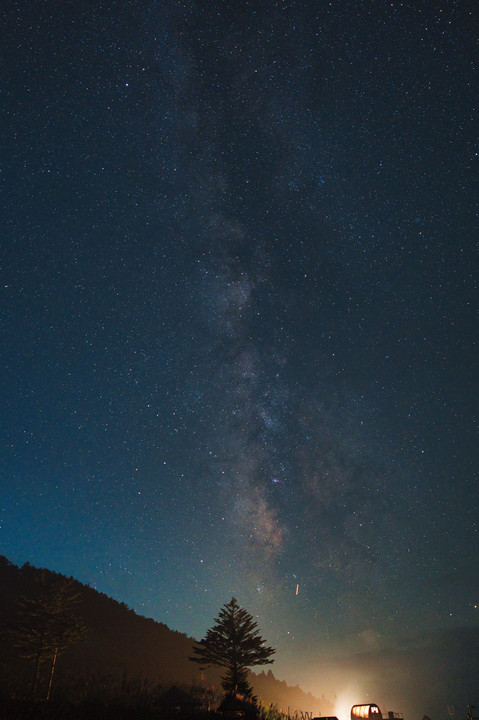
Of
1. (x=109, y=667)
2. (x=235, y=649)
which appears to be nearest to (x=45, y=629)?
(x=235, y=649)

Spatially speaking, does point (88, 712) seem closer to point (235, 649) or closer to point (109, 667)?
point (235, 649)

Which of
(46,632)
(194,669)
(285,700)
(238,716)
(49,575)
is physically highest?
(49,575)

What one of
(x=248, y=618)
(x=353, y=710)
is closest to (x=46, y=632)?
(x=248, y=618)

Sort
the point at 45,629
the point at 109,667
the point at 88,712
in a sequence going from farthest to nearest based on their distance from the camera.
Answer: the point at 109,667, the point at 45,629, the point at 88,712

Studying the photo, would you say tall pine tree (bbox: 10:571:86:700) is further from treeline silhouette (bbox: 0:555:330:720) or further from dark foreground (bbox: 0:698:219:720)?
dark foreground (bbox: 0:698:219:720)

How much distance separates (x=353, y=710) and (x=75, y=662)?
95.0 ft

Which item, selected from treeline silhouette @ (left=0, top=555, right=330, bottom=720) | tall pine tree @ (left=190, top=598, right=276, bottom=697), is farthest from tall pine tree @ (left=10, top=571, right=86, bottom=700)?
tall pine tree @ (left=190, top=598, right=276, bottom=697)

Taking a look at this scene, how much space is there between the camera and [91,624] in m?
52.5

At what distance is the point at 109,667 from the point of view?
44.6 meters

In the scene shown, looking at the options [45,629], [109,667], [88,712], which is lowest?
[109,667]

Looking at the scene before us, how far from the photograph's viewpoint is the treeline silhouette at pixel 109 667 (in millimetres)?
15904

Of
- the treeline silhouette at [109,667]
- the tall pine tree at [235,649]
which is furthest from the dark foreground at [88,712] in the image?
the tall pine tree at [235,649]

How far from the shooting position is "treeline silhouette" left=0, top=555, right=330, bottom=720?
15904mm

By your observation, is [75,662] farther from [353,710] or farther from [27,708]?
[27,708]
